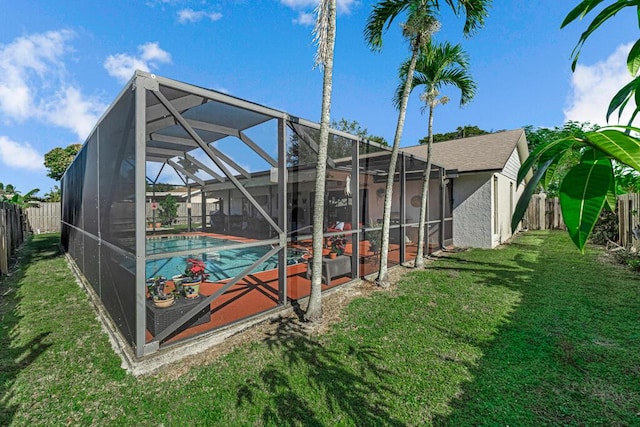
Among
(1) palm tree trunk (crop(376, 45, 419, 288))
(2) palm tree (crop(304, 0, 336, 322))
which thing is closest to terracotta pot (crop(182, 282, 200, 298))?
(2) palm tree (crop(304, 0, 336, 322))

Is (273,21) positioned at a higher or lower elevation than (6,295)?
higher

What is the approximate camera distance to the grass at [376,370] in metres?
2.81

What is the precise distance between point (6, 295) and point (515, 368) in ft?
30.2

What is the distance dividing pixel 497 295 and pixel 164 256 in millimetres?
5986

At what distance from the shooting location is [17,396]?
10.2 feet

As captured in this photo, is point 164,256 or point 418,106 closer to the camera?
point 164,256

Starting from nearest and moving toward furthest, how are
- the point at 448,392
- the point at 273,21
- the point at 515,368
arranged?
the point at 448,392 < the point at 515,368 < the point at 273,21

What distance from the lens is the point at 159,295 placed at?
13.3ft

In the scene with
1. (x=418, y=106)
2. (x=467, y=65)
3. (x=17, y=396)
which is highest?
(x=467, y=65)

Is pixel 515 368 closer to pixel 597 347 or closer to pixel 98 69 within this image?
pixel 597 347

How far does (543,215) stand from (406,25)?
1525cm

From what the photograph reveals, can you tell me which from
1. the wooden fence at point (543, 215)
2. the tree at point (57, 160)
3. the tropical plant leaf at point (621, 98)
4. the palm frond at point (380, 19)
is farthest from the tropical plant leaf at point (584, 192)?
the tree at point (57, 160)

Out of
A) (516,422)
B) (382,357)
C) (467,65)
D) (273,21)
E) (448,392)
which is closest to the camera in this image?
(516,422)

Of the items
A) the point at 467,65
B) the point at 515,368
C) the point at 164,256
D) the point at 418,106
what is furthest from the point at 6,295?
the point at 467,65
